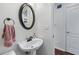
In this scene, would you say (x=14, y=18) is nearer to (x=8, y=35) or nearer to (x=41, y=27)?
(x=8, y=35)

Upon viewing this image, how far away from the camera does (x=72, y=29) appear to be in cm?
110

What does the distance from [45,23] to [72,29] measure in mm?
290

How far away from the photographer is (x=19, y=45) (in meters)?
1.12

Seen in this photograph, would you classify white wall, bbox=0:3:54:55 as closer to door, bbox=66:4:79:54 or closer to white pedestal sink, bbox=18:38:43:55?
white pedestal sink, bbox=18:38:43:55

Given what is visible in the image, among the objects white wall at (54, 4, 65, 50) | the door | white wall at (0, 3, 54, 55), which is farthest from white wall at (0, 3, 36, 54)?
the door

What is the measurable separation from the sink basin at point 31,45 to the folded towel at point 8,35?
0.32 feet

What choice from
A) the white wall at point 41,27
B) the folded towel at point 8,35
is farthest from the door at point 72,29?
the folded towel at point 8,35

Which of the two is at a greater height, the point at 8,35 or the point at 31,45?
the point at 8,35

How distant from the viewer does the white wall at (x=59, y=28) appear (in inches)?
44.2

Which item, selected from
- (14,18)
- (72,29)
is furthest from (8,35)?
(72,29)

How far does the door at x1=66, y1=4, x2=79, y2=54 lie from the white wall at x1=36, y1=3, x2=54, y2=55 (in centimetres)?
18

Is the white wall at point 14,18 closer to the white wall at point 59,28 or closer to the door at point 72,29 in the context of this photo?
the white wall at point 59,28

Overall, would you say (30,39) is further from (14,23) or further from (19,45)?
(14,23)
